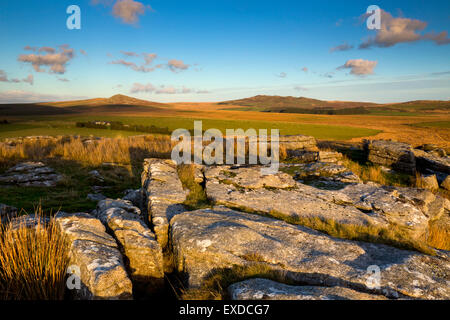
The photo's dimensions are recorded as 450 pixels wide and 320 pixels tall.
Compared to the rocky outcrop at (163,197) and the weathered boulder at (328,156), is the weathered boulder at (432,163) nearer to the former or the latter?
the weathered boulder at (328,156)

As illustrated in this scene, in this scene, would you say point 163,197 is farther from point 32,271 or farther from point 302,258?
point 302,258

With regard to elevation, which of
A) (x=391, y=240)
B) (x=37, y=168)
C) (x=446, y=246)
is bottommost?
(x=446, y=246)

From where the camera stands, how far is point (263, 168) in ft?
28.8

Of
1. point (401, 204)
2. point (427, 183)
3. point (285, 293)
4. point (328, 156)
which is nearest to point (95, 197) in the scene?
point (285, 293)

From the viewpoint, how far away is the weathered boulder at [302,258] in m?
3.32

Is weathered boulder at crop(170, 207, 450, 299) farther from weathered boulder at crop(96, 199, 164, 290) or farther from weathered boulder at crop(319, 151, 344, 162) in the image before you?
weathered boulder at crop(319, 151, 344, 162)

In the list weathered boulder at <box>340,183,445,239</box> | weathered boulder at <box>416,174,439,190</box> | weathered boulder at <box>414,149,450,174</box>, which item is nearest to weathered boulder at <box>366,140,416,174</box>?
weathered boulder at <box>414,149,450,174</box>

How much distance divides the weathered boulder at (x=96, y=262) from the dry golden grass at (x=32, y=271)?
0.22 meters

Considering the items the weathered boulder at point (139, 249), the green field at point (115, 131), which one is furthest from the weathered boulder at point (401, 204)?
the green field at point (115, 131)

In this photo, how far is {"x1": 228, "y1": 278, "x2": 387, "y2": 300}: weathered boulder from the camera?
9.00 ft

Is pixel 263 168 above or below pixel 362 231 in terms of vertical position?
above

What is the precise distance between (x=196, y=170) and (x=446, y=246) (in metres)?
7.52

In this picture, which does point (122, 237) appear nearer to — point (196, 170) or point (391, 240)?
point (196, 170)

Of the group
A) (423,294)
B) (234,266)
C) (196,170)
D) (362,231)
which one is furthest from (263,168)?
Result: (423,294)
